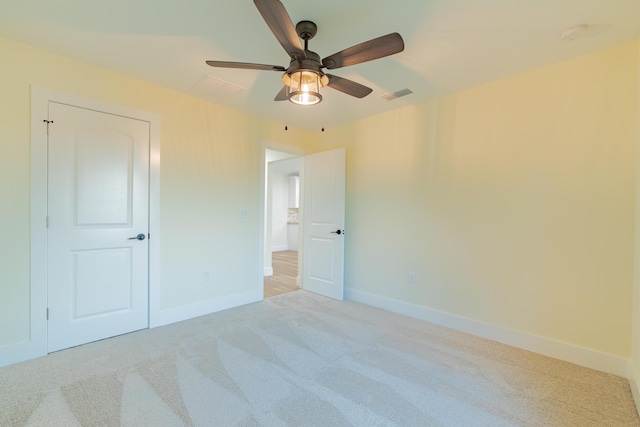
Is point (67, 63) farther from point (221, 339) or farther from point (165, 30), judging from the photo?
point (221, 339)

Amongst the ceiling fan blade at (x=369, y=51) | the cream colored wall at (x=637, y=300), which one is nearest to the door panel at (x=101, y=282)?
the ceiling fan blade at (x=369, y=51)

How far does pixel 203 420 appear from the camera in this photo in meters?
1.64

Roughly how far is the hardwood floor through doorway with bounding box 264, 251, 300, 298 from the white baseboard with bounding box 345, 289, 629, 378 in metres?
1.49

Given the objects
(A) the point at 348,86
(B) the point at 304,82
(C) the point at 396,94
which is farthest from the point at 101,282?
(C) the point at 396,94

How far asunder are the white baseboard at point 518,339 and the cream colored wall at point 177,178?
1.99 meters

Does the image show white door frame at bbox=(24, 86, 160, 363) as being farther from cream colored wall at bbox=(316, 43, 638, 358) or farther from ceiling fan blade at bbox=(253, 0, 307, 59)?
cream colored wall at bbox=(316, 43, 638, 358)

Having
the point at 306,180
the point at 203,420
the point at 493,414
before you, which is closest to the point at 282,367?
the point at 203,420

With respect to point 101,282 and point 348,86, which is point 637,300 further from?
point 101,282

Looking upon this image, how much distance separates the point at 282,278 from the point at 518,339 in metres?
3.63

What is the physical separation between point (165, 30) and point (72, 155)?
1.42m

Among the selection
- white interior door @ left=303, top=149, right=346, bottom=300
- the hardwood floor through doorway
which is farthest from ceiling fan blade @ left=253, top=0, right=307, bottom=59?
the hardwood floor through doorway

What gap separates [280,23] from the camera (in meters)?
1.42

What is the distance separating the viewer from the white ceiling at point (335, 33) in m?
1.79

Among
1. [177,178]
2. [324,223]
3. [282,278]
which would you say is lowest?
[282,278]
